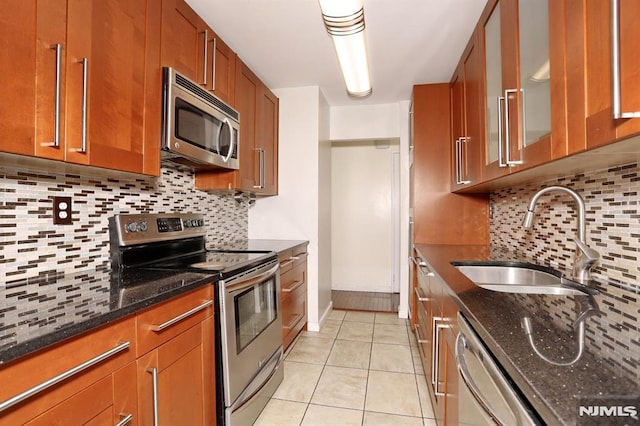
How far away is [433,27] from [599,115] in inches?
62.0

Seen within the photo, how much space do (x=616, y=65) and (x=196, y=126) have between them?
1.73 metres

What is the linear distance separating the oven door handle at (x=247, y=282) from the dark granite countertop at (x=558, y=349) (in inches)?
39.4

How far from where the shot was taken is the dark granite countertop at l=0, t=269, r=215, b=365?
2.39 feet

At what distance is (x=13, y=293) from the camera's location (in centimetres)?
107

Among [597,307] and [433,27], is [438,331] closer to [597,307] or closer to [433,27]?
[597,307]

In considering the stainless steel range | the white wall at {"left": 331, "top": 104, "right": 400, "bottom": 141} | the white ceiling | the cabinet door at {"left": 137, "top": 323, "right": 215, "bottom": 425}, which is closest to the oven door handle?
the stainless steel range

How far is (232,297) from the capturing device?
151cm

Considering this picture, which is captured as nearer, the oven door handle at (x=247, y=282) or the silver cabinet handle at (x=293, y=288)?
the oven door handle at (x=247, y=282)

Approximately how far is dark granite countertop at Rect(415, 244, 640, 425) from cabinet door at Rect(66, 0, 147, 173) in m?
1.42

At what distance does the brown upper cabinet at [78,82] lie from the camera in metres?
0.92

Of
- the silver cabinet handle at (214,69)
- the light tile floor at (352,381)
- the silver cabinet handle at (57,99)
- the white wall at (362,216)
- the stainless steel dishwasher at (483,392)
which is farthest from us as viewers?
the white wall at (362,216)

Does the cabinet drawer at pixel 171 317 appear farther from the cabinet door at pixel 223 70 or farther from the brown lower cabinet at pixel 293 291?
the cabinet door at pixel 223 70

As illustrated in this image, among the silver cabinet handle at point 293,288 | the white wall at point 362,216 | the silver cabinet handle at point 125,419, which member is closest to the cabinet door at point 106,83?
the silver cabinet handle at point 125,419

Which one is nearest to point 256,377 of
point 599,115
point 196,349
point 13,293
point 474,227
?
point 196,349
